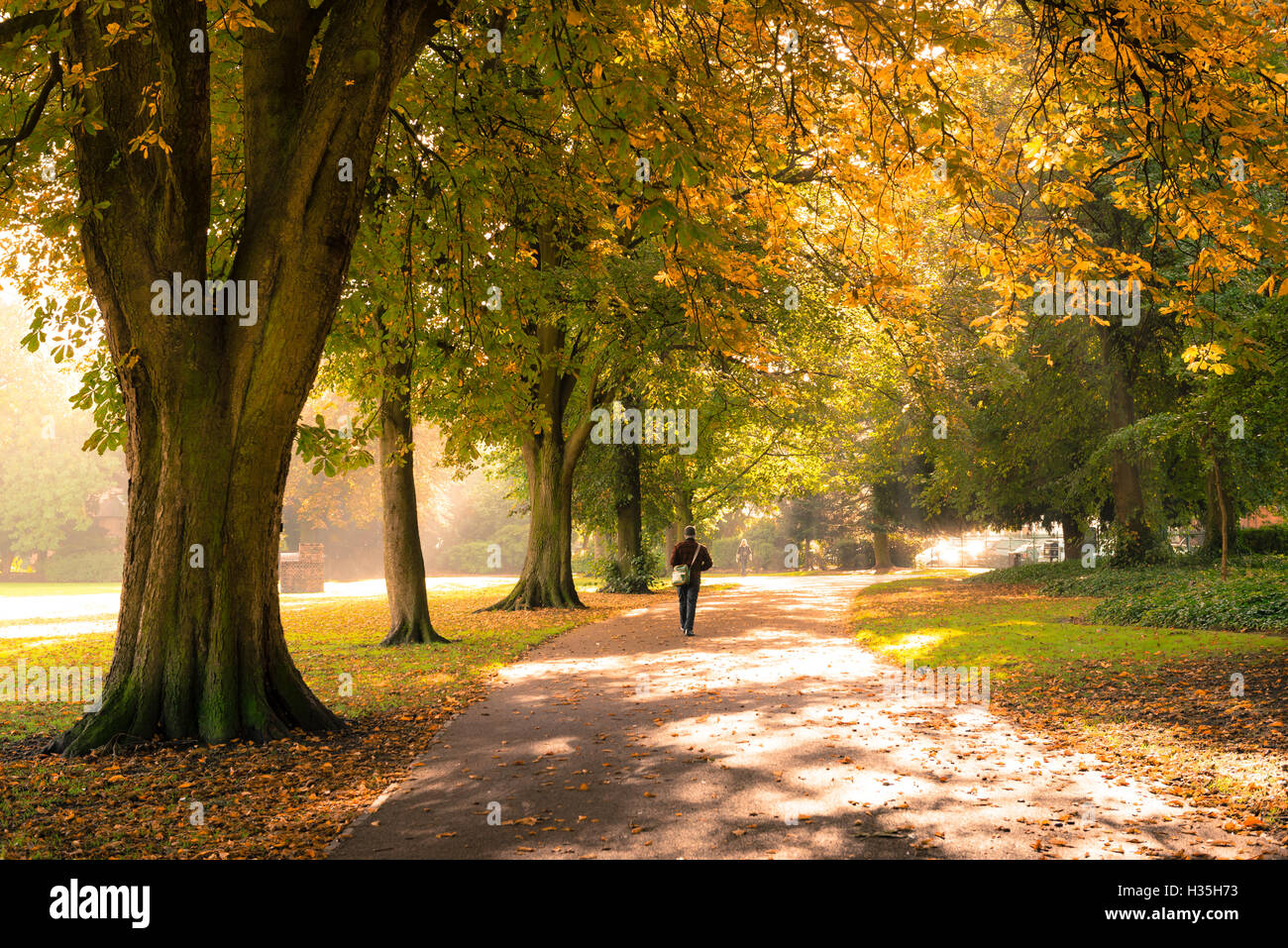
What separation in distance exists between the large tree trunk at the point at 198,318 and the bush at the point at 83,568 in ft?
190

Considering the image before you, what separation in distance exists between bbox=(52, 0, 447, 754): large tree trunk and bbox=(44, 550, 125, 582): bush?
5794 centimetres

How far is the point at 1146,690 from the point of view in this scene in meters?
9.98

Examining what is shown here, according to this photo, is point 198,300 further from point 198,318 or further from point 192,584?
point 192,584

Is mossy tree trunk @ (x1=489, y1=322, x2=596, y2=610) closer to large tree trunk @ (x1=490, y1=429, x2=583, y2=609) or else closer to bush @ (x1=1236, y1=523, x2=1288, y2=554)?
large tree trunk @ (x1=490, y1=429, x2=583, y2=609)

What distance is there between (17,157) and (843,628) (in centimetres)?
1563

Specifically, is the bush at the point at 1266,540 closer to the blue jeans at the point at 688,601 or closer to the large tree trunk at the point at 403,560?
the blue jeans at the point at 688,601

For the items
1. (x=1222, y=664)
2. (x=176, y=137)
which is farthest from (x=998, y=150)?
(x=176, y=137)

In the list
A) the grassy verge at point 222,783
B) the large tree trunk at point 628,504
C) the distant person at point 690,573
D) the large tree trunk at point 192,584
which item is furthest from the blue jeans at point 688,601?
the large tree trunk at point 628,504

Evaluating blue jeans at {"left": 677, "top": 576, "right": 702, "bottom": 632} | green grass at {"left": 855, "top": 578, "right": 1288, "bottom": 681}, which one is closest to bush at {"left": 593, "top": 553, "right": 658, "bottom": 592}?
green grass at {"left": 855, "top": 578, "right": 1288, "bottom": 681}

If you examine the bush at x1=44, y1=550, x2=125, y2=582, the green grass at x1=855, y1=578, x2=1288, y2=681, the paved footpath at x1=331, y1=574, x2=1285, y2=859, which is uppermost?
the paved footpath at x1=331, y1=574, x2=1285, y2=859

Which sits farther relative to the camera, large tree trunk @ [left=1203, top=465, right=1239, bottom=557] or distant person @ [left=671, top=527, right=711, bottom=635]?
large tree trunk @ [left=1203, top=465, right=1239, bottom=557]

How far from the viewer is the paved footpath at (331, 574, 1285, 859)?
5227 millimetres

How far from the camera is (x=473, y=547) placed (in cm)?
7056

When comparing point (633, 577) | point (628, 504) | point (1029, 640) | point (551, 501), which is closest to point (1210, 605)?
point (1029, 640)
